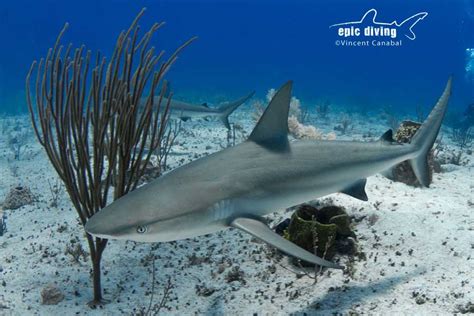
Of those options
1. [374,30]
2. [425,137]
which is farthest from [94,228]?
[374,30]

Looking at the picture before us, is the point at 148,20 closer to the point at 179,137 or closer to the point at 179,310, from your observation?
the point at 179,137

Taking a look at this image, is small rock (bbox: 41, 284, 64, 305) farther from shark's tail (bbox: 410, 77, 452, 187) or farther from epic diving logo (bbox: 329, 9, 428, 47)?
epic diving logo (bbox: 329, 9, 428, 47)

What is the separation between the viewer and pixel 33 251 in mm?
6160

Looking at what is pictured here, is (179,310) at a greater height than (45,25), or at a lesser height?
lesser

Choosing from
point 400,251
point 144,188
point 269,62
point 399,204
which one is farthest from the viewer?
point 269,62

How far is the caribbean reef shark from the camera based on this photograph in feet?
10.6

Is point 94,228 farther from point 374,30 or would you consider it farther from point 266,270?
point 374,30

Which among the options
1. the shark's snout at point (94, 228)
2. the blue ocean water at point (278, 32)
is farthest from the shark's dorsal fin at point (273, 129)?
the blue ocean water at point (278, 32)

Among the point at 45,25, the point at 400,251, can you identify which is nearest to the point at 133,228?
the point at 400,251

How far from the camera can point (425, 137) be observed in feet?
17.7

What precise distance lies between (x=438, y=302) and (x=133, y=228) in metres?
3.14

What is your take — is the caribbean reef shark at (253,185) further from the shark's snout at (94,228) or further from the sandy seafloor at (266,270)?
the sandy seafloor at (266,270)

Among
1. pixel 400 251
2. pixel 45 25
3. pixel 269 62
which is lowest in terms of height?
pixel 400 251

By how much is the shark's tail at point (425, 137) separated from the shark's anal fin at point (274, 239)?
9.23 feet
